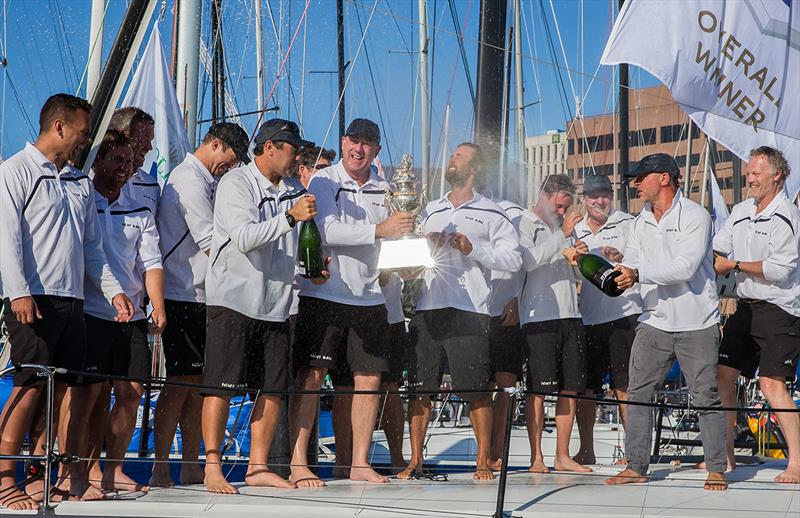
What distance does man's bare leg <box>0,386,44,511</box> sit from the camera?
5148mm

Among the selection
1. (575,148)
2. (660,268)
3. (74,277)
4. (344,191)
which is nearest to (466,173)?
(344,191)

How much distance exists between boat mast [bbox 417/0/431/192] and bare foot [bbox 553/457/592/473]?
8.15 ft

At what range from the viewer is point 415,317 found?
682cm

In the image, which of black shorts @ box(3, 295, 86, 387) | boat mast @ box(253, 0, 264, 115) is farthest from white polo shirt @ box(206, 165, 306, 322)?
boat mast @ box(253, 0, 264, 115)

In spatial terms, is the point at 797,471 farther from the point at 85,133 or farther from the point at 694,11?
the point at 85,133

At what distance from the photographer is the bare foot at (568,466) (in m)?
7.00

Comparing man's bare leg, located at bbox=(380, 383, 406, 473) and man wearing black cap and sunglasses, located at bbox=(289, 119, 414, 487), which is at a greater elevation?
man wearing black cap and sunglasses, located at bbox=(289, 119, 414, 487)

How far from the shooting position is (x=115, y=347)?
5.96 meters

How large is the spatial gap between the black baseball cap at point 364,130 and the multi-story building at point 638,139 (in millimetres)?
1565

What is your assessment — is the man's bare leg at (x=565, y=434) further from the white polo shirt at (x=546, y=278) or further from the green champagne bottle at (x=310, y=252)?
the green champagne bottle at (x=310, y=252)

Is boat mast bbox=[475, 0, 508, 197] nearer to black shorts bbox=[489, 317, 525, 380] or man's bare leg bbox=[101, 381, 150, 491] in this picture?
black shorts bbox=[489, 317, 525, 380]

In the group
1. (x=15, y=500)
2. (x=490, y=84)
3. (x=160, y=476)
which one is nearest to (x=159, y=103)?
(x=490, y=84)

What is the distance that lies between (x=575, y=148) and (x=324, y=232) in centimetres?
423

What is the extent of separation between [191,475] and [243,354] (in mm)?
992
